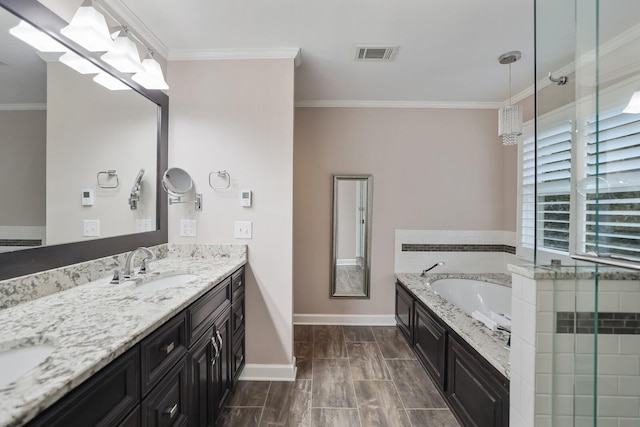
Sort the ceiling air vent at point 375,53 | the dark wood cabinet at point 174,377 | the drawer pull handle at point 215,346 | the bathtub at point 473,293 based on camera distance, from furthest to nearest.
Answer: the bathtub at point 473,293
the ceiling air vent at point 375,53
the drawer pull handle at point 215,346
the dark wood cabinet at point 174,377

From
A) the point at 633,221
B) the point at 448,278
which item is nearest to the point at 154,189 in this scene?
the point at 633,221

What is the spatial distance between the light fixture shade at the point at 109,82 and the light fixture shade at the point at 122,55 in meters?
0.09

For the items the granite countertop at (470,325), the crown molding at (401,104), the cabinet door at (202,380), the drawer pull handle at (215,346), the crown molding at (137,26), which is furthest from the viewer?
the crown molding at (401,104)

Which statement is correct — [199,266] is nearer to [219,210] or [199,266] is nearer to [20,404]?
[219,210]

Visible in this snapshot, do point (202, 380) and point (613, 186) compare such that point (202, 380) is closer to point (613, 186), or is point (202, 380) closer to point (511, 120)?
point (613, 186)

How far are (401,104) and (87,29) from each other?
9.05 feet

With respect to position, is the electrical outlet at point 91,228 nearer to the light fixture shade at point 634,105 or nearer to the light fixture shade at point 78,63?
the light fixture shade at point 78,63

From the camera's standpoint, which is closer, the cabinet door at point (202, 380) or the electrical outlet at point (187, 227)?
the cabinet door at point (202, 380)

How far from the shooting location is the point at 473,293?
2.83m

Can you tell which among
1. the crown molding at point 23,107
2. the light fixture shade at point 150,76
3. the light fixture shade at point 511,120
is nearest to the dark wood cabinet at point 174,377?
the crown molding at point 23,107

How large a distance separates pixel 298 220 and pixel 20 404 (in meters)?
2.59

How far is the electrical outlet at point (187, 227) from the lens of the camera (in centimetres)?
209

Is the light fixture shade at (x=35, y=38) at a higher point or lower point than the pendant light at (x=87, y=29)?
lower

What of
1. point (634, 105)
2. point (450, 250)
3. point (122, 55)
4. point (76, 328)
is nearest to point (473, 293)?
point (450, 250)
